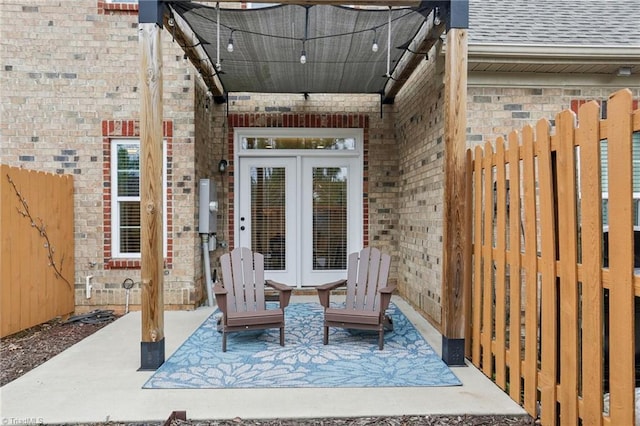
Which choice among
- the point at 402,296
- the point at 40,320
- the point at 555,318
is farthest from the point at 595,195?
the point at 40,320

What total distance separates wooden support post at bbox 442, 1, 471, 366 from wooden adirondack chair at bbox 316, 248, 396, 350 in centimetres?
63

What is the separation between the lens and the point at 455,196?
10.7 feet

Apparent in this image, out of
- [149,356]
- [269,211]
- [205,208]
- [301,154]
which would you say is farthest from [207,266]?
[149,356]

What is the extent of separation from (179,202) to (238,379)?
2.94 meters

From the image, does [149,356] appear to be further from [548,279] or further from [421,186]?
[421,186]

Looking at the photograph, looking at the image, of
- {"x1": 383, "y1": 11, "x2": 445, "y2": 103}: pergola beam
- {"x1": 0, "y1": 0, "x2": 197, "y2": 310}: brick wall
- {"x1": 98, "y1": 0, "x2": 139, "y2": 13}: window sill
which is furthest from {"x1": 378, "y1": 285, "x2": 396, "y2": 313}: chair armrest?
{"x1": 98, "y1": 0, "x2": 139, "y2": 13}: window sill

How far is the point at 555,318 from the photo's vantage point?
232 cm

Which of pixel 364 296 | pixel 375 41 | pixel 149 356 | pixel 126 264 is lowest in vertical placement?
pixel 149 356

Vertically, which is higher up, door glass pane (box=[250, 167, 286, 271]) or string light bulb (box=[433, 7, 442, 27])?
string light bulb (box=[433, 7, 442, 27])

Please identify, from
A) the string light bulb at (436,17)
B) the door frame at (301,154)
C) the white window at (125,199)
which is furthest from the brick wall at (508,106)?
the white window at (125,199)

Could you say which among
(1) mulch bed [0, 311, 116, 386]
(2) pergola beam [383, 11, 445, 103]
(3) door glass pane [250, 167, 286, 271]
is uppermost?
(2) pergola beam [383, 11, 445, 103]

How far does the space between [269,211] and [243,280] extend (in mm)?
2199

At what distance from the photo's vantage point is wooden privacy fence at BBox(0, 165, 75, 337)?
4082mm

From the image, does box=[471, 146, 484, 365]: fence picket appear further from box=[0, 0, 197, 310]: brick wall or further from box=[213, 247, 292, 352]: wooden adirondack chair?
box=[0, 0, 197, 310]: brick wall
